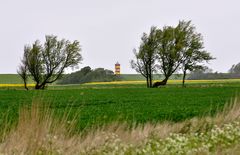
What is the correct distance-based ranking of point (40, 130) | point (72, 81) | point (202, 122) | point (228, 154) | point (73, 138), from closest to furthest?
point (228, 154) → point (40, 130) → point (73, 138) → point (202, 122) → point (72, 81)

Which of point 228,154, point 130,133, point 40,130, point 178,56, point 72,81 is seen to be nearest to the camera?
point 228,154

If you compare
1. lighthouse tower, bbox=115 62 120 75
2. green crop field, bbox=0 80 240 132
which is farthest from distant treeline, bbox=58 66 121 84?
green crop field, bbox=0 80 240 132

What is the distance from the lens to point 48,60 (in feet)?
232

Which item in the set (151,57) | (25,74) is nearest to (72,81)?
(25,74)

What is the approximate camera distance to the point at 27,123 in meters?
6.65

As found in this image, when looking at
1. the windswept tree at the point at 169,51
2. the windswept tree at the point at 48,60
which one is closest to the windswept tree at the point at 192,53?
the windswept tree at the point at 169,51

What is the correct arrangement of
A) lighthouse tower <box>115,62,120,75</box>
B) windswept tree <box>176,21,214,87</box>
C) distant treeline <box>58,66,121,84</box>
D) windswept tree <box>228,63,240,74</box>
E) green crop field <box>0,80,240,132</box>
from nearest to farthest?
green crop field <box>0,80,240,132</box> < windswept tree <box>176,21,214,87</box> < distant treeline <box>58,66,121,84</box> < lighthouse tower <box>115,62,120,75</box> < windswept tree <box>228,63,240,74</box>

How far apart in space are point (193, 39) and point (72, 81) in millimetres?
47597

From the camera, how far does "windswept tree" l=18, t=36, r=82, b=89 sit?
6862 cm

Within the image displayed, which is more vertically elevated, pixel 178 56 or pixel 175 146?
pixel 178 56

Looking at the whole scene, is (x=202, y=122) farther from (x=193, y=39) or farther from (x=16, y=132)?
(x=193, y=39)

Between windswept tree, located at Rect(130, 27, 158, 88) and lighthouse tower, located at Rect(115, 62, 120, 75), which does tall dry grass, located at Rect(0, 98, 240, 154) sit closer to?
windswept tree, located at Rect(130, 27, 158, 88)

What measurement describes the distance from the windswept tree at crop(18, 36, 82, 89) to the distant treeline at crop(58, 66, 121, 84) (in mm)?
28443

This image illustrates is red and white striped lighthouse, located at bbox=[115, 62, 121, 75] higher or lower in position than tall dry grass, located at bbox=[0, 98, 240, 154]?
higher
